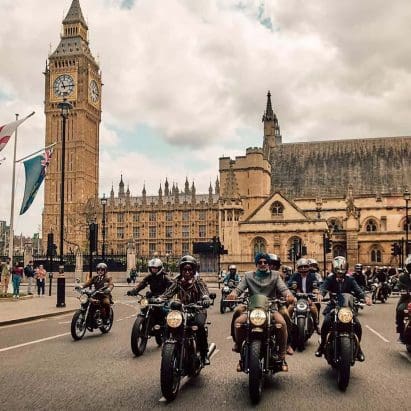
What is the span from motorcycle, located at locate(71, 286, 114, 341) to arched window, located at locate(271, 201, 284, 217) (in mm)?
46551

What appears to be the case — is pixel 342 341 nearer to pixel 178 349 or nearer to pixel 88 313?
pixel 178 349

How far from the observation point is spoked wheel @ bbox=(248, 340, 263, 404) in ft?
22.1

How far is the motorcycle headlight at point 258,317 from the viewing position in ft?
23.4

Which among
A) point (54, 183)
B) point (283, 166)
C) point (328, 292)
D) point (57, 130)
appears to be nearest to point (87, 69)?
point (57, 130)

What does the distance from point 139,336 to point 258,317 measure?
3.73 m

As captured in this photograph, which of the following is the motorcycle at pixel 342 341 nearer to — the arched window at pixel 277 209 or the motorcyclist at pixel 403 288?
the motorcyclist at pixel 403 288

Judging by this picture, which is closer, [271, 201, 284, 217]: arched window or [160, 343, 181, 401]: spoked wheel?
[160, 343, 181, 401]: spoked wheel

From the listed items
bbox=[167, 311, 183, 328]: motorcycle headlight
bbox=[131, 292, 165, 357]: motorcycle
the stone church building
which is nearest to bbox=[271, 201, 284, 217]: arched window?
the stone church building

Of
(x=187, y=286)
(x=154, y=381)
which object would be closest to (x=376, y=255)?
(x=187, y=286)

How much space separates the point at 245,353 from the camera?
7312mm

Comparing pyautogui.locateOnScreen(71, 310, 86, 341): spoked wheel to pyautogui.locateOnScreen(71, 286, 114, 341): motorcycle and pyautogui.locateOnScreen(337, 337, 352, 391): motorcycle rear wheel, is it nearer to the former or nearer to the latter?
pyautogui.locateOnScreen(71, 286, 114, 341): motorcycle

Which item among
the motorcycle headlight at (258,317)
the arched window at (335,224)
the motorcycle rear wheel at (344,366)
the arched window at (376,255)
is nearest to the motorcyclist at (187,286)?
the motorcycle headlight at (258,317)

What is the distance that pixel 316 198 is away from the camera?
216ft

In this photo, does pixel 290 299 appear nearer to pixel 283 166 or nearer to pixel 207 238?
pixel 283 166
